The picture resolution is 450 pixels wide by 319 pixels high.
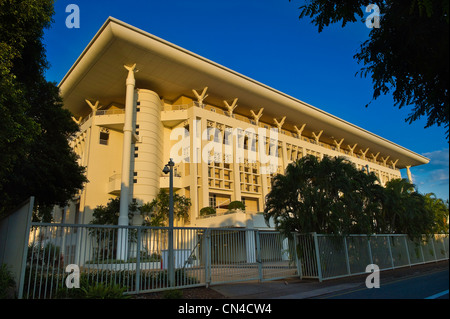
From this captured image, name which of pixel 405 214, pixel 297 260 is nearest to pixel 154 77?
pixel 297 260

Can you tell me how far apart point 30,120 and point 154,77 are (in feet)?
87.9

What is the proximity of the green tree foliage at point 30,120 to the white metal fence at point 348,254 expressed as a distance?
1243 cm

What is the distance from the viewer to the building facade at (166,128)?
32281 mm

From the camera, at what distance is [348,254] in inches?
607

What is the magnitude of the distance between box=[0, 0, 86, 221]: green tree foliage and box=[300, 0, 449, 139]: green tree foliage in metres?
9.64

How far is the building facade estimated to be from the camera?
106 feet

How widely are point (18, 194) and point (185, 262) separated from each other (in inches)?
420

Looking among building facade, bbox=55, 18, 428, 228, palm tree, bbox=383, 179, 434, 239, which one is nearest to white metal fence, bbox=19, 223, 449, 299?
palm tree, bbox=383, 179, 434, 239

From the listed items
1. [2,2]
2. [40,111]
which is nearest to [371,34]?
[2,2]

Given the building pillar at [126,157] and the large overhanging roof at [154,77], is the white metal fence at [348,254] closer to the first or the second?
the building pillar at [126,157]

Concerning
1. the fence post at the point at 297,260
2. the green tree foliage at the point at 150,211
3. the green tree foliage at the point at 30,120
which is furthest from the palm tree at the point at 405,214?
the green tree foliage at the point at 30,120

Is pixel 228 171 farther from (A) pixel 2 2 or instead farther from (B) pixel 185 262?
(A) pixel 2 2

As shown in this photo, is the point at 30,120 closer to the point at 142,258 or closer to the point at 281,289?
the point at 142,258

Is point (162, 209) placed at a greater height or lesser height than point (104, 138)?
lesser
